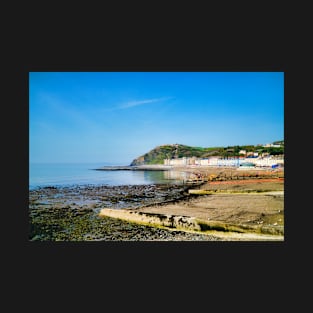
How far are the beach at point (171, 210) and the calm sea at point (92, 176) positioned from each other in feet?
0.36

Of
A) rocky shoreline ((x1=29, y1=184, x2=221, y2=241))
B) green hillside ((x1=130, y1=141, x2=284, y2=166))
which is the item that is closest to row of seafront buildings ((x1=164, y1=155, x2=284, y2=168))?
green hillside ((x1=130, y1=141, x2=284, y2=166))

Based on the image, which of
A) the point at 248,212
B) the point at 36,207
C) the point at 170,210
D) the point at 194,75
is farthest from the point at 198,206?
the point at 36,207

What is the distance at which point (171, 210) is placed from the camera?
4.81 meters

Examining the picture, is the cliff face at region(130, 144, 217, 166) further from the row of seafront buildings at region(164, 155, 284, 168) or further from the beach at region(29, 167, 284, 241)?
the beach at region(29, 167, 284, 241)

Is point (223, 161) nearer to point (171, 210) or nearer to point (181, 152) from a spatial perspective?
point (181, 152)

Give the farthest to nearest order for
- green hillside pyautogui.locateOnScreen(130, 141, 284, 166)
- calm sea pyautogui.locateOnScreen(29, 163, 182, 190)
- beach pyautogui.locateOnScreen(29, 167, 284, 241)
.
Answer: green hillside pyautogui.locateOnScreen(130, 141, 284, 166) < calm sea pyautogui.locateOnScreen(29, 163, 182, 190) < beach pyautogui.locateOnScreen(29, 167, 284, 241)

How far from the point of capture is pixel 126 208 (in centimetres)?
475

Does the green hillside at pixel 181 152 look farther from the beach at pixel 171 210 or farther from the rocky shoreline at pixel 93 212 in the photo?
the rocky shoreline at pixel 93 212

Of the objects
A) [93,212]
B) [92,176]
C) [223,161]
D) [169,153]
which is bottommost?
[93,212]

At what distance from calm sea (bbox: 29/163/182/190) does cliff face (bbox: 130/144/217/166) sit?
0.86ft

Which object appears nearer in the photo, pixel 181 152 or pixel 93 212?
pixel 93 212

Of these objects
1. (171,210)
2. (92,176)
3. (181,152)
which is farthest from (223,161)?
(92,176)

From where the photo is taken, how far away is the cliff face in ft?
16.0

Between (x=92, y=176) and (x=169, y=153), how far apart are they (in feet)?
4.95
